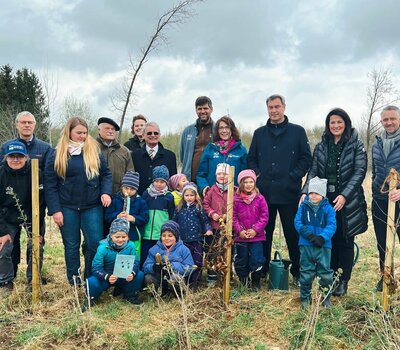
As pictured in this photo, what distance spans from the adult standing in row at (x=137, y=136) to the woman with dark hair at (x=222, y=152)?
4.18 ft

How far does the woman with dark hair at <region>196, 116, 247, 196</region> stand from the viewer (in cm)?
556

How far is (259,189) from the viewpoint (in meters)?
5.54

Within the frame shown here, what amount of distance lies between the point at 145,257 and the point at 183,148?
5.48 feet

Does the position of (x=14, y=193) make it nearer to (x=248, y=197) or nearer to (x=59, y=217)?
(x=59, y=217)

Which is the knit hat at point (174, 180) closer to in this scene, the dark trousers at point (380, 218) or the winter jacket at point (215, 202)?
the winter jacket at point (215, 202)

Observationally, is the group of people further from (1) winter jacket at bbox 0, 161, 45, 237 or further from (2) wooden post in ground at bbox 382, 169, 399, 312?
(2) wooden post in ground at bbox 382, 169, 399, 312

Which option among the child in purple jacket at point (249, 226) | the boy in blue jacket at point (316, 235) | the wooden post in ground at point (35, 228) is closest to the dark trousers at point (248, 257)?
the child in purple jacket at point (249, 226)

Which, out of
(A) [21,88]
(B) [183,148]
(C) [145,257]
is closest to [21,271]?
(C) [145,257]

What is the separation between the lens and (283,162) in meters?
5.40

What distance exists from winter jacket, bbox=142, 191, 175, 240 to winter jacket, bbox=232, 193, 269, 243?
0.89 meters

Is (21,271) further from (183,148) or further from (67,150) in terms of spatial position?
(183,148)

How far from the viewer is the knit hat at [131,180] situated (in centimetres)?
531

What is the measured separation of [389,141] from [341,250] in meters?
1.43

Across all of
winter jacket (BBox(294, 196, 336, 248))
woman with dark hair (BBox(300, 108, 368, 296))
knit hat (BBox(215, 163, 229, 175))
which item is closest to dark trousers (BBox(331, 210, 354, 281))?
woman with dark hair (BBox(300, 108, 368, 296))
